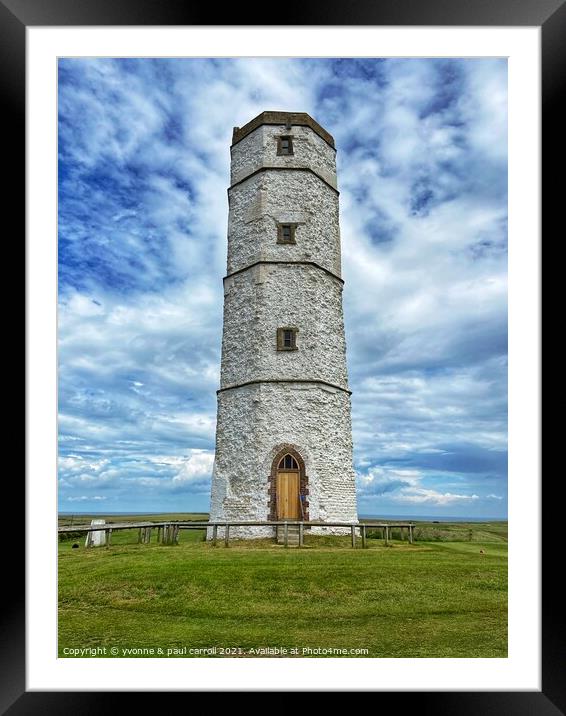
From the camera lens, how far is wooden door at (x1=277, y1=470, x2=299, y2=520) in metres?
18.4

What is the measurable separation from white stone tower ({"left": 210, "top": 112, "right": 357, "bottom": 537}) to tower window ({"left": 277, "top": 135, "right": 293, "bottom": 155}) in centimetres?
4

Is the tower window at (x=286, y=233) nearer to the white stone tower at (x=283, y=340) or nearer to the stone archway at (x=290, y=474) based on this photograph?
the white stone tower at (x=283, y=340)

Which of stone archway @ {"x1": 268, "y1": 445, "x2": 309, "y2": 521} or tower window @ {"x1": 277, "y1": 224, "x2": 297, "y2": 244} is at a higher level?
tower window @ {"x1": 277, "y1": 224, "x2": 297, "y2": 244}

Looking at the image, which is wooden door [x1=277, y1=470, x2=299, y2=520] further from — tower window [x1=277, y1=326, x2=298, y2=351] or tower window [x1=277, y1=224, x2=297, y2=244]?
tower window [x1=277, y1=224, x2=297, y2=244]

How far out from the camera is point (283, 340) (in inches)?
774

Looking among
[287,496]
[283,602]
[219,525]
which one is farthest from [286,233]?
[283,602]

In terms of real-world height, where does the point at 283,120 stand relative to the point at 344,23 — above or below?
above

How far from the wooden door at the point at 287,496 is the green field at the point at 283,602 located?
3.74m

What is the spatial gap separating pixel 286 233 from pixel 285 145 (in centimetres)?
363

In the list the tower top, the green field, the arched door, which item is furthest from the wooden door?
the tower top

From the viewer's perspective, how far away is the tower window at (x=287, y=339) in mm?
19573

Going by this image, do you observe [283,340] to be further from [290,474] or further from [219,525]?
[219,525]
